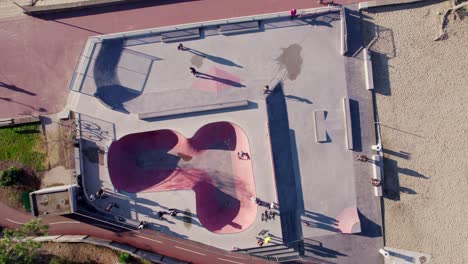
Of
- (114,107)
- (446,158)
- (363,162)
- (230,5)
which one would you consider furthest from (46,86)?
(446,158)

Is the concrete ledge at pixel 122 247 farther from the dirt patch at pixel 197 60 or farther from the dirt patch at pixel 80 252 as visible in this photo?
the dirt patch at pixel 197 60

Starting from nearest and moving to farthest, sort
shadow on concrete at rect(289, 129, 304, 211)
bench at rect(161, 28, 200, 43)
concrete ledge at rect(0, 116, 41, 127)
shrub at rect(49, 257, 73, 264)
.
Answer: shrub at rect(49, 257, 73, 264) → bench at rect(161, 28, 200, 43) → concrete ledge at rect(0, 116, 41, 127) → shadow on concrete at rect(289, 129, 304, 211)

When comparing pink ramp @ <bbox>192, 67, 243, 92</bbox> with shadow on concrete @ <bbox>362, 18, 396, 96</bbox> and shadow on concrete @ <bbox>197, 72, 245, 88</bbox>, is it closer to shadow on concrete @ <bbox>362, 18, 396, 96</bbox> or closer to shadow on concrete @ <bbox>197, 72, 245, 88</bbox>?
shadow on concrete @ <bbox>197, 72, 245, 88</bbox>

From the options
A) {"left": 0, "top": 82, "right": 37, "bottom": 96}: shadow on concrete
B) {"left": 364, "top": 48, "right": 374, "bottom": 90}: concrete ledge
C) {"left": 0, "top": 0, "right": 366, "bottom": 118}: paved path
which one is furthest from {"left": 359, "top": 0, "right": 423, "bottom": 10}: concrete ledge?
{"left": 0, "top": 82, "right": 37, "bottom": 96}: shadow on concrete

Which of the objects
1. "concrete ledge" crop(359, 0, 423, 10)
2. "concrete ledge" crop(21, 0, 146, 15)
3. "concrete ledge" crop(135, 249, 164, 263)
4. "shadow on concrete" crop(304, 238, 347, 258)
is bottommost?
"shadow on concrete" crop(304, 238, 347, 258)

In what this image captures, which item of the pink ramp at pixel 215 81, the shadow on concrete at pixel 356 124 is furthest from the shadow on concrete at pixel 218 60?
the shadow on concrete at pixel 356 124

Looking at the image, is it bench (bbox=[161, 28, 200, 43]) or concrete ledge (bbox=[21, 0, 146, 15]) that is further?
bench (bbox=[161, 28, 200, 43])

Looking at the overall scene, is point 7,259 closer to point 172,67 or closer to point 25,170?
point 25,170
